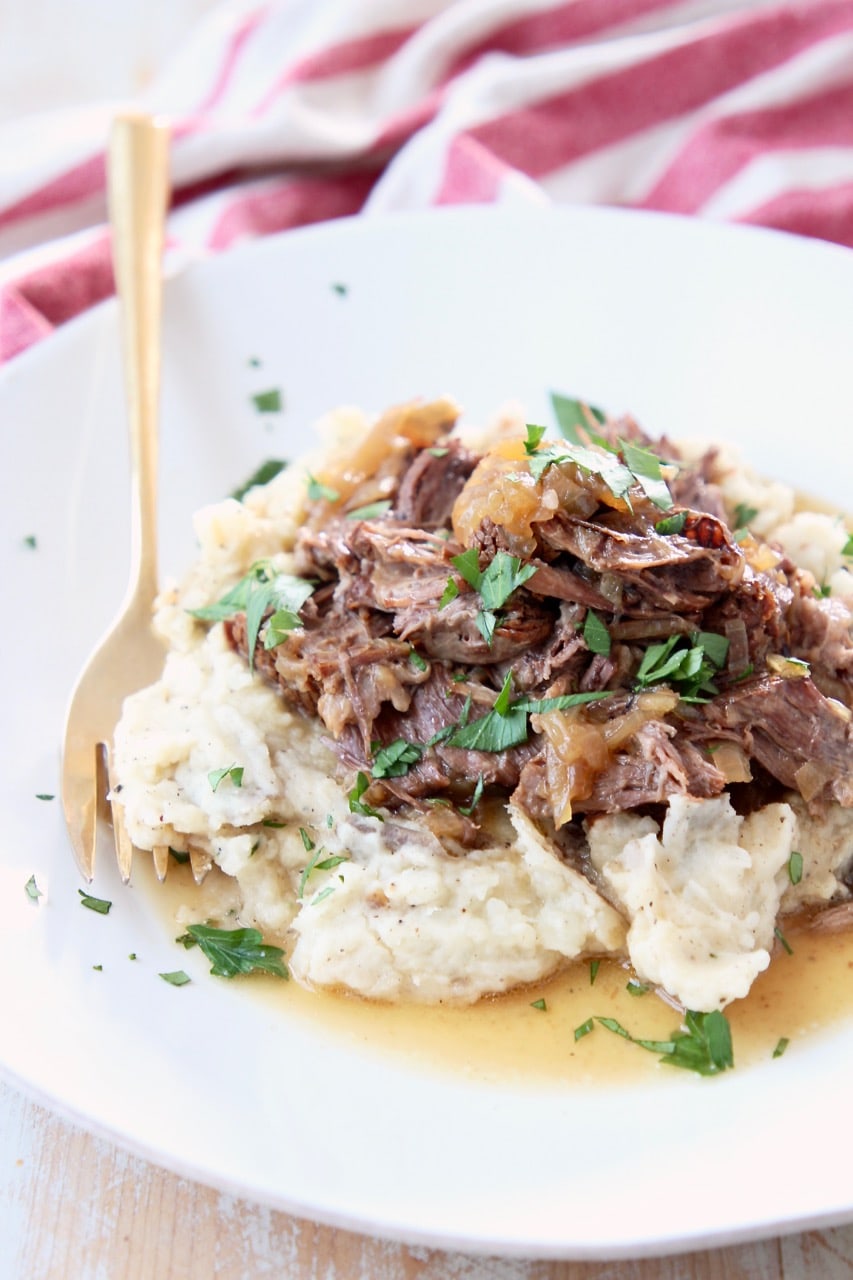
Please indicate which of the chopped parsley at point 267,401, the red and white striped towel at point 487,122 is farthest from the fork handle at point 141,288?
the red and white striped towel at point 487,122

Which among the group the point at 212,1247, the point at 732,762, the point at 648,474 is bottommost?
the point at 212,1247

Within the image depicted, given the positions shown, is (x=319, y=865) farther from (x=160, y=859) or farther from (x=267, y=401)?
(x=267, y=401)

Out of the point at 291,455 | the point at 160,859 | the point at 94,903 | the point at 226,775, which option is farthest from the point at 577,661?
the point at 291,455

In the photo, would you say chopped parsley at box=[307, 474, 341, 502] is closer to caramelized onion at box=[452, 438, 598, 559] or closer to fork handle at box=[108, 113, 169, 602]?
fork handle at box=[108, 113, 169, 602]

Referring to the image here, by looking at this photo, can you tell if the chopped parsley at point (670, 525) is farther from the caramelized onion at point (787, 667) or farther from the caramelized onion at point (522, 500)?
the caramelized onion at point (787, 667)

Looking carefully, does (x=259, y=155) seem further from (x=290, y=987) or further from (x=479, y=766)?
(x=290, y=987)
